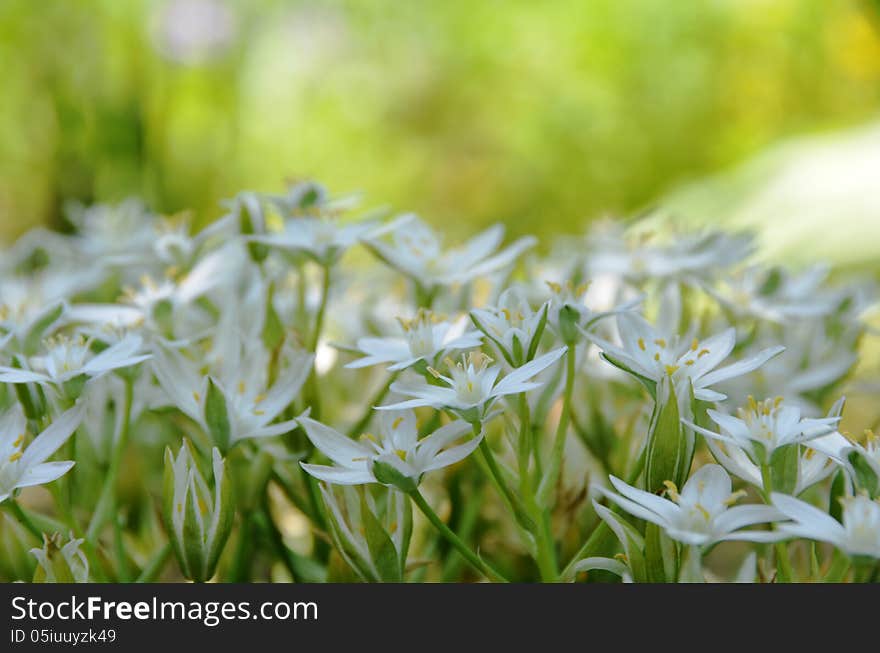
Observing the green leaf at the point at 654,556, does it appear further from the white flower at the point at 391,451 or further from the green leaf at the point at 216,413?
the green leaf at the point at 216,413

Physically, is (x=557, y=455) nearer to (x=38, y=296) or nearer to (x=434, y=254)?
(x=434, y=254)

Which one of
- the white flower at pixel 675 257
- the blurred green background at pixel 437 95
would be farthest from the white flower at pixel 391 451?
the blurred green background at pixel 437 95

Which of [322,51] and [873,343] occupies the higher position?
[322,51]

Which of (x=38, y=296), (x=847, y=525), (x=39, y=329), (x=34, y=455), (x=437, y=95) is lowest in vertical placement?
(x=847, y=525)

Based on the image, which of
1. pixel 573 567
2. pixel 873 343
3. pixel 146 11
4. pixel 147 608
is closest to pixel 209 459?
pixel 147 608

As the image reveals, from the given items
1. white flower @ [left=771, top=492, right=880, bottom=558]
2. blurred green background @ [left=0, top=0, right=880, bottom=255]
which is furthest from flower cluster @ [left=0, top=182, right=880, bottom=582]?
blurred green background @ [left=0, top=0, right=880, bottom=255]

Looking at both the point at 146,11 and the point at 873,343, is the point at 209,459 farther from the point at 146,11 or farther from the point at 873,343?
the point at 146,11

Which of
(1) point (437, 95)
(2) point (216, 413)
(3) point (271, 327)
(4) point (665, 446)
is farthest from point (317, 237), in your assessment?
(1) point (437, 95)
